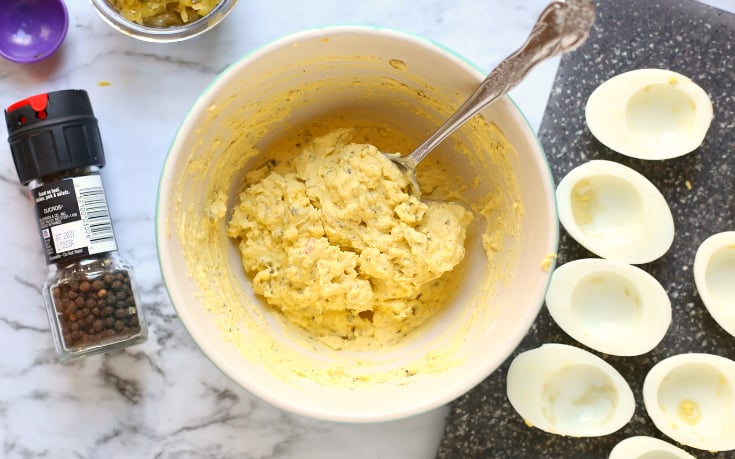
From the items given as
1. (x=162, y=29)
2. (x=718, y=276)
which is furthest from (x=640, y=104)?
(x=162, y=29)

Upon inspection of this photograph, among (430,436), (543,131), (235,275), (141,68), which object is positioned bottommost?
(430,436)

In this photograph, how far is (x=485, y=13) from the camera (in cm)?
135

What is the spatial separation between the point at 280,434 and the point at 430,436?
294mm

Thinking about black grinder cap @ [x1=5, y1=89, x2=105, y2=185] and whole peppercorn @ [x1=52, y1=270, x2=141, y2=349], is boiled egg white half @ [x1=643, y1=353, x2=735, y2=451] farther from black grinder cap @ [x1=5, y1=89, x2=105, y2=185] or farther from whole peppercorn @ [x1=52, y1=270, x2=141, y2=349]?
black grinder cap @ [x1=5, y1=89, x2=105, y2=185]

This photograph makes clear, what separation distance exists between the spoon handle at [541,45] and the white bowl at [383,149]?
38 mm

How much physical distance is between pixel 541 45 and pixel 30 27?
3.16 ft

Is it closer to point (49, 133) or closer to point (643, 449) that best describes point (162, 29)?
point (49, 133)

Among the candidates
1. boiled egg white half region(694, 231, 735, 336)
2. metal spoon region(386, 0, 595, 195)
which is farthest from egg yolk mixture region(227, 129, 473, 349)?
boiled egg white half region(694, 231, 735, 336)

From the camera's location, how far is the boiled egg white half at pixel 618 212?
4.30ft

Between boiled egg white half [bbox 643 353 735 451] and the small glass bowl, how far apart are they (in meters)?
1.04

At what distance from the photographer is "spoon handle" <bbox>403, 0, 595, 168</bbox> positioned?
936 millimetres

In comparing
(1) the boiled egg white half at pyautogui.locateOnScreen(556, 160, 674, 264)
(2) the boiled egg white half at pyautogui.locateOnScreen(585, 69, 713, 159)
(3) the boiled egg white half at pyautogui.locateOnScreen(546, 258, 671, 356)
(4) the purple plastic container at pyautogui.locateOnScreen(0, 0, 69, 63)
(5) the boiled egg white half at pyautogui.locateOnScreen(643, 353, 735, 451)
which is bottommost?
(5) the boiled egg white half at pyautogui.locateOnScreen(643, 353, 735, 451)

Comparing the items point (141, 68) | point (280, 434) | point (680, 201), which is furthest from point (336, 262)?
point (680, 201)

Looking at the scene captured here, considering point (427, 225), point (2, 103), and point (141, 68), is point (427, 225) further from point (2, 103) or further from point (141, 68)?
point (2, 103)
